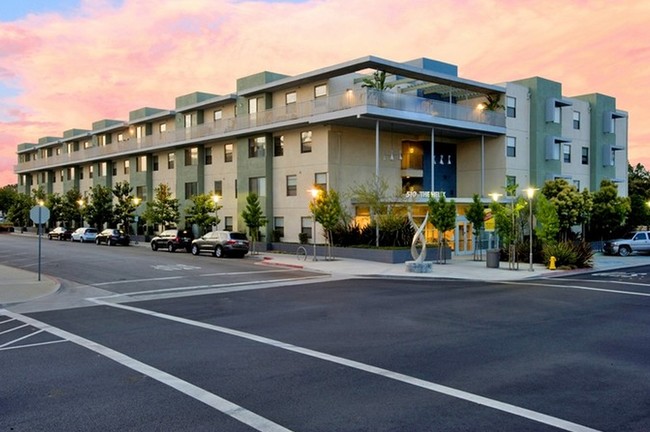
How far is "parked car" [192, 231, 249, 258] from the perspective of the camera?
35.0 metres

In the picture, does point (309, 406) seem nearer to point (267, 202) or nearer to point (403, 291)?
point (403, 291)

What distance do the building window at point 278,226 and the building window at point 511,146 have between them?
17.3 metres

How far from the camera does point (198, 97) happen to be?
49062 mm

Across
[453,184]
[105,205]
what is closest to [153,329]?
[453,184]

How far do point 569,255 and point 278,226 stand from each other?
19620 mm

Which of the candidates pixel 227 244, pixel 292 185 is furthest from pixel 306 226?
pixel 227 244

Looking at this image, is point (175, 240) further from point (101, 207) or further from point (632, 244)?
point (632, 244)

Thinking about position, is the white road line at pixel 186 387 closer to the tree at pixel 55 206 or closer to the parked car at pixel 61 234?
the parked car at pixel 61 234

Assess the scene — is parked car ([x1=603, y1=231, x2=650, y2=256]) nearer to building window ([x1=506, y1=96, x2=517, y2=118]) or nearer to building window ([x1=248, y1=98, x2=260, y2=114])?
building window ([x1=506, y1=96, x2=517, y2=118])

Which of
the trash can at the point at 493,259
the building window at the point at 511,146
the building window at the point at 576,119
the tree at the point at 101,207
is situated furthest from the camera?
the tree at the point at 101,207

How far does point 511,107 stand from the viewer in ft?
138

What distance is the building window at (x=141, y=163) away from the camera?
5625cm

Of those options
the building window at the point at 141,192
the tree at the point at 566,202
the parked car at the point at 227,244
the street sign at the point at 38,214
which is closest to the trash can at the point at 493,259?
the tree at the point at 566,202

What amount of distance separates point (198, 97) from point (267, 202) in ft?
47.1
